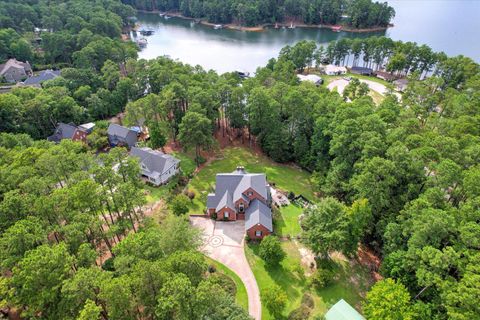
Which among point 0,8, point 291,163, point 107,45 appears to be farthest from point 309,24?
point 0,8

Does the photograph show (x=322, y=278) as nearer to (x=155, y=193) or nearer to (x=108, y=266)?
(x=108, y=266)

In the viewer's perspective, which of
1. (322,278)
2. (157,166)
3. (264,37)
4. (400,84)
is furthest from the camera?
(264,37)

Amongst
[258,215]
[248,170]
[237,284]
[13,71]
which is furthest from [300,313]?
[13,71]

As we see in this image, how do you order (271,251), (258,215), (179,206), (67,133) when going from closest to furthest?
1. (271,251)
2. (258,215)
3. (179,206)
4. (67,133)

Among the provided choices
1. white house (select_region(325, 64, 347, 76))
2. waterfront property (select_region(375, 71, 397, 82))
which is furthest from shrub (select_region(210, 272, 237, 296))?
waterfront property (select_region(375, 71, 397, 82))

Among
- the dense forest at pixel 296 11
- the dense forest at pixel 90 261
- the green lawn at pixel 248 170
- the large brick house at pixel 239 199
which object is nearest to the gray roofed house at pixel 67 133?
the dense forest at pixel 90 261

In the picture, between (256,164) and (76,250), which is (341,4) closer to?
(256,164)

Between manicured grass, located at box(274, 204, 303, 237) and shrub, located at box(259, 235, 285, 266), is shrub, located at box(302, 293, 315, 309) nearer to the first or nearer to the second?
shrub, located at box(259, 235, 285, 266)

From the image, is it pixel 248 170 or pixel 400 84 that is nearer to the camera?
pixel 248 170
